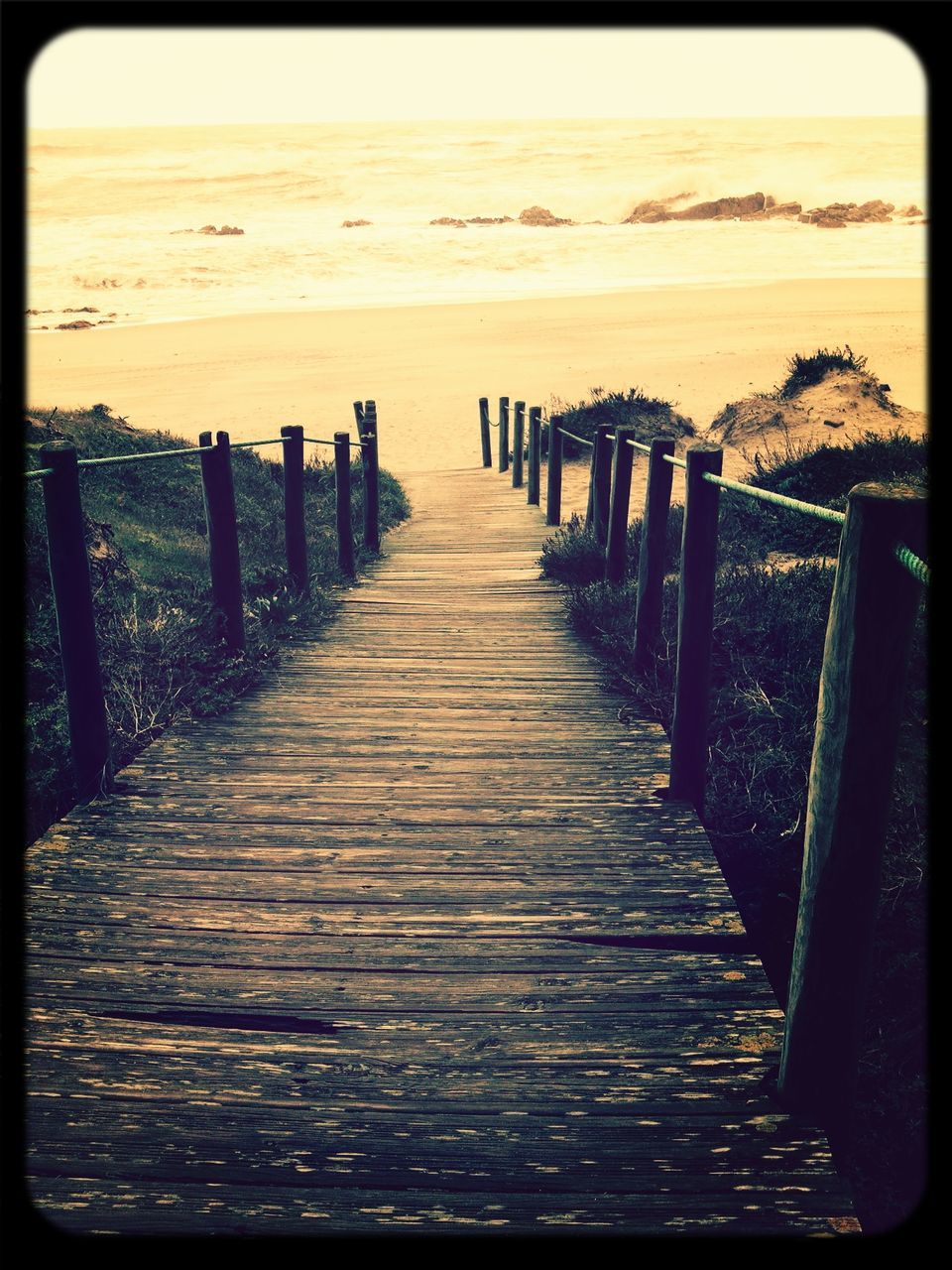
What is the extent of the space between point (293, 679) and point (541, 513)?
298 inches

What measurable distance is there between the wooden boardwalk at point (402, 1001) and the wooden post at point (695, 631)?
16cm

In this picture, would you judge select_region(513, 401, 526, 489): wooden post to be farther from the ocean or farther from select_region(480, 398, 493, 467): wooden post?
the ocean

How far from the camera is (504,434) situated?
59.2 feet

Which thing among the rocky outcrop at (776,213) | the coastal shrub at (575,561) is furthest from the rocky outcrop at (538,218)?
the coastal shrub at (575,561)

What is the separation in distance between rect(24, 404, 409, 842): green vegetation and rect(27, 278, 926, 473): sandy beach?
33.4 ft

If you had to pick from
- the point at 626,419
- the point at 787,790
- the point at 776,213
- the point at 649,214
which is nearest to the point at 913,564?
the point at 787,790

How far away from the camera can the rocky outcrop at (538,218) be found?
6325cm

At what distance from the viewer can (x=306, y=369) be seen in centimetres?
2820

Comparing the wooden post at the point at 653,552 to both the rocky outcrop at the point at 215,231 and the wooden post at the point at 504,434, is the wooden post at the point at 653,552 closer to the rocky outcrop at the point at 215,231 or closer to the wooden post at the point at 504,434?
the wooden post at the point at 504,434

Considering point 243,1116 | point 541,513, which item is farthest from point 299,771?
point 541,513

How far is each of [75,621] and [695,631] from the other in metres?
2.21

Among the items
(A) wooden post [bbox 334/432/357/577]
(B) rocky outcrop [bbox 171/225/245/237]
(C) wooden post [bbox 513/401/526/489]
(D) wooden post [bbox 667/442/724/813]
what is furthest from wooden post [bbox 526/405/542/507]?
(B) rocky outcrop [bbox 171/225/245/237]

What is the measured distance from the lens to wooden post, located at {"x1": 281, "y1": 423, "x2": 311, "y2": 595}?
6.68 m

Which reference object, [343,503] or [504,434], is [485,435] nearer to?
[504,434]
